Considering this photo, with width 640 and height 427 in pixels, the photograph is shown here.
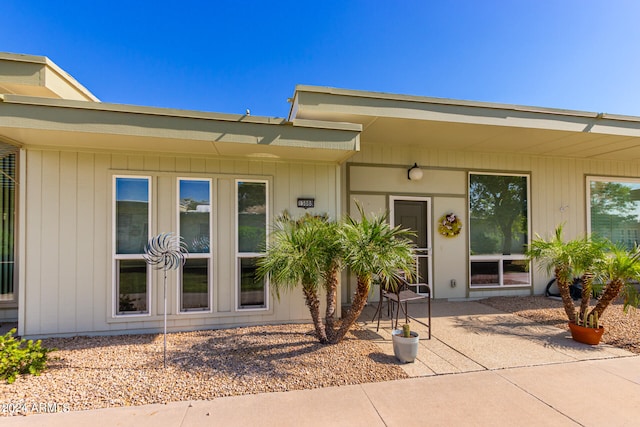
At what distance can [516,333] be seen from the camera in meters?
4.12

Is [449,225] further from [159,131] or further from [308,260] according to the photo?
[159,131]

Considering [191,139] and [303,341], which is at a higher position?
[191,139]

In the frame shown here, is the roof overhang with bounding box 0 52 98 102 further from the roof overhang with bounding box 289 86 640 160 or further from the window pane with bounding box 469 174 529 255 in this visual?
the window pane with bounding box 469 174 529 255

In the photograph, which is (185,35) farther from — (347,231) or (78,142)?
(347,231)

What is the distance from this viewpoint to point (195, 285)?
421 cm

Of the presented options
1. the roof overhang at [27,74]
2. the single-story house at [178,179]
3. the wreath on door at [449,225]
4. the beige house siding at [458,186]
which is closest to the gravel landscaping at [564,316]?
the beige house siding at [458,186]

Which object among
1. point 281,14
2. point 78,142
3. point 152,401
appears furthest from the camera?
point 281,14

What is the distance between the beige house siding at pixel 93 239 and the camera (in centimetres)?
377

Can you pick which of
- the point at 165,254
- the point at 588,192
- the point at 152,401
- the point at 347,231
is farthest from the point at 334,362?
the point at 588,192

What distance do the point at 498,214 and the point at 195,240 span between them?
5891 millimetres

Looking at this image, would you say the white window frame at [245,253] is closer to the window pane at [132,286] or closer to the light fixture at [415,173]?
the window pane at [132,286]

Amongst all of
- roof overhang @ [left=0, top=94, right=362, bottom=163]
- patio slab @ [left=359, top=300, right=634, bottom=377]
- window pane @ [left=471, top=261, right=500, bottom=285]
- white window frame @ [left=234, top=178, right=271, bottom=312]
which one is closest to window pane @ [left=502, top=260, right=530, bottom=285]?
window pane @ [left=471, top=261, right=500, bottom=285]

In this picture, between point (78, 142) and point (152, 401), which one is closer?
point (152, 401)

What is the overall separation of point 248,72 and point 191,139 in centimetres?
764
